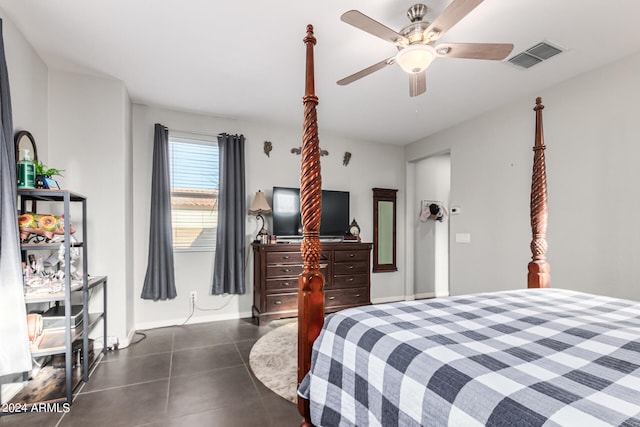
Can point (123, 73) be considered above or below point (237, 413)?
above

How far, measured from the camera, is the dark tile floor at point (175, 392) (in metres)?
1.87

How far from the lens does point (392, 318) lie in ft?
4.38

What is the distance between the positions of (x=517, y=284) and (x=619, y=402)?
316cm

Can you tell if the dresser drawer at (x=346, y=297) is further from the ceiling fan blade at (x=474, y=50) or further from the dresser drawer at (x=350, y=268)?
the ceiling fan blade at (x=474, y=50)

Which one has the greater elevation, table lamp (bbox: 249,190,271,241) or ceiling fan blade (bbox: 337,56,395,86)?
ceiling fan blade (bbox: 337,56,395,86)

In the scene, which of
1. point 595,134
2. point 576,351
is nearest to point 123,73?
point 576,351

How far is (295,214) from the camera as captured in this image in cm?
417

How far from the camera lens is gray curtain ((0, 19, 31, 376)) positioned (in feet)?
5.92

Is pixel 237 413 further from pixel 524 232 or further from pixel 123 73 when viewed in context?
pixel 524 232

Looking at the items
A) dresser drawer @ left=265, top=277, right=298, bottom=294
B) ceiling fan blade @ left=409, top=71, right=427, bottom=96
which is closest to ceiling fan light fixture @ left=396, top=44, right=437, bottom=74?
ceiling fan blade @ left=409, top=71, right=427, bottom=96

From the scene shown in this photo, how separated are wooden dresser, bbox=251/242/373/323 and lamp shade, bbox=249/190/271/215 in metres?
0.44

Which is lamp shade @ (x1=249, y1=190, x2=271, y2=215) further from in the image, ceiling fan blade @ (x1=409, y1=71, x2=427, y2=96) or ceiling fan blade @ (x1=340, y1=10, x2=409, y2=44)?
ceiling fan blade @ (x1=340, y1=10, x2=409, y2=44)

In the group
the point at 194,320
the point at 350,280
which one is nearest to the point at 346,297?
the point at 350,280

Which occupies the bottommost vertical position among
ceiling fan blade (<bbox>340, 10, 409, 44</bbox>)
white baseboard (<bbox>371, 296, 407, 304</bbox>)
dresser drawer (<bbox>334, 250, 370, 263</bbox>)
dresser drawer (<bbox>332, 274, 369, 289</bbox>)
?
white baseboard (<bbox>371, 296, 407, 304</bbox>)
